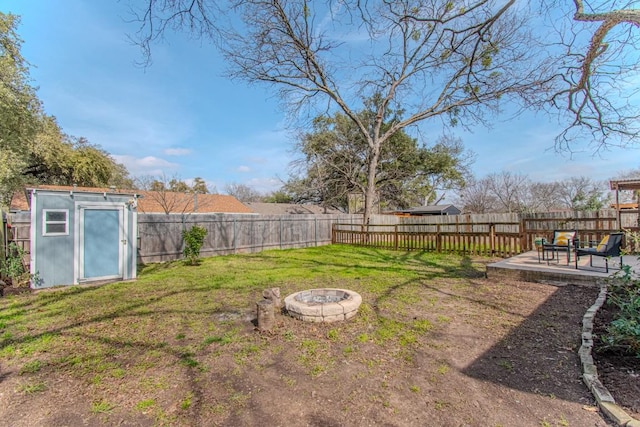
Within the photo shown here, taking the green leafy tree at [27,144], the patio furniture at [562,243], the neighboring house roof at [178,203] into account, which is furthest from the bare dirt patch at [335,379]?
the neighboring house roof at [178,203]

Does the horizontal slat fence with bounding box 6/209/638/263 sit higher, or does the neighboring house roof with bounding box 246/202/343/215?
the neighboring house roof with bounding box 246/202/343/215

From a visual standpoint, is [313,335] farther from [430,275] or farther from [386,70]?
[386,70]

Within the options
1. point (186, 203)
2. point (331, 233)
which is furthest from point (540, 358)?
point (186, 203)

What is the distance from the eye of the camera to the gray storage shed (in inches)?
226

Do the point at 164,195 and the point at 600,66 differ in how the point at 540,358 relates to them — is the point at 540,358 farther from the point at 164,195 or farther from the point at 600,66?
the point at 164,195

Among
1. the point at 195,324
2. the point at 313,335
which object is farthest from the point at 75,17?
the point at 313,335

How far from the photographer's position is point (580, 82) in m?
5.60

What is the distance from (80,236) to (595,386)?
8.10m

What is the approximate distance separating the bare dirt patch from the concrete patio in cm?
195

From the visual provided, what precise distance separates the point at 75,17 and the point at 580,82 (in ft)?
27.4

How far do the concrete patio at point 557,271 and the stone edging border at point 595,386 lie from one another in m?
2.38

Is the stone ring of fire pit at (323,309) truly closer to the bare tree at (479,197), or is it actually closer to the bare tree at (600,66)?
the bare tree at (600,66)

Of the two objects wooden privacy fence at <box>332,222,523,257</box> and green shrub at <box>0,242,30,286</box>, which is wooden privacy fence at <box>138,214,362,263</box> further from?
green shrub at <box>0,242,30,286</box>

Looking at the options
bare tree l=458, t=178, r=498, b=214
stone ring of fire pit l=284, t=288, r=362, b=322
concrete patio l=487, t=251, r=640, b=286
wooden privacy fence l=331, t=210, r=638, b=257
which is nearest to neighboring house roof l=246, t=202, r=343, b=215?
wooden privacy fence l=331, t=210, r=638, b=257
